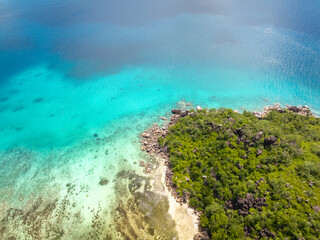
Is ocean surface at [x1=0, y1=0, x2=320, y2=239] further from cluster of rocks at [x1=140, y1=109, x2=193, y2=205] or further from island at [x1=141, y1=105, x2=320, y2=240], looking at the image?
island at [x1=141, y1=105, x2=320, y2=240]

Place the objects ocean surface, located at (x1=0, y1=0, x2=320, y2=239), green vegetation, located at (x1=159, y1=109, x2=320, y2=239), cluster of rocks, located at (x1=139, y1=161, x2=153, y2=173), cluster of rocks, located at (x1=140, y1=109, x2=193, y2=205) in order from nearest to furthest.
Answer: green vegetation, located at (x1=159, y1=109, x2=320, y2=239)
ocean surface, located at (x1=0, y1=0, x2=320, y2=239)
cluster of rocks, located at (x1=140, y1=109, x2=193, y2=205)
cluster of rocks, located at (x1=139, y1=161, x2=153, y2=173)

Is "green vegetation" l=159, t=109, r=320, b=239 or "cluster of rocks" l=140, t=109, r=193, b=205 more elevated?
"green vegetation" l=159, t=109, r=320, b=239

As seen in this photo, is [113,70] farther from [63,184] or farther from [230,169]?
[230,169]

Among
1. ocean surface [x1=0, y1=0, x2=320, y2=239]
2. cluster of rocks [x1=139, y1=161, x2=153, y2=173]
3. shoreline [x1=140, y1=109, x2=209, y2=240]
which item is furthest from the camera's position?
cluster of rocks [x1=139, y1=161, x2=153, y2=173]

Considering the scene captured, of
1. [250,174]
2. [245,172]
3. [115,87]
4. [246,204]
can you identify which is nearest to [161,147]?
[245,172]

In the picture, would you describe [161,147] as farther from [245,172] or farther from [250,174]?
[250,174]

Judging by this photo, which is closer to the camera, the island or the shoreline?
the island

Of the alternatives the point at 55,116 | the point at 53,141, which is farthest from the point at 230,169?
the point at 55,116

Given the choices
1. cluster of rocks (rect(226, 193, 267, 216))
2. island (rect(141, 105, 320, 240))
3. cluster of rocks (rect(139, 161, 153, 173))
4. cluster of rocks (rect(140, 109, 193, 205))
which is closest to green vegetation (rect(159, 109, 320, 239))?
island (rect(141, 105, 320, 240))

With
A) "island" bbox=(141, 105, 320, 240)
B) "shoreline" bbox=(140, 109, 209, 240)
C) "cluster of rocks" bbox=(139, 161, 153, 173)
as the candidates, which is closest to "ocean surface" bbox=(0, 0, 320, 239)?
"cluster of rocks" bbox=(139, 161, 153, 173)
